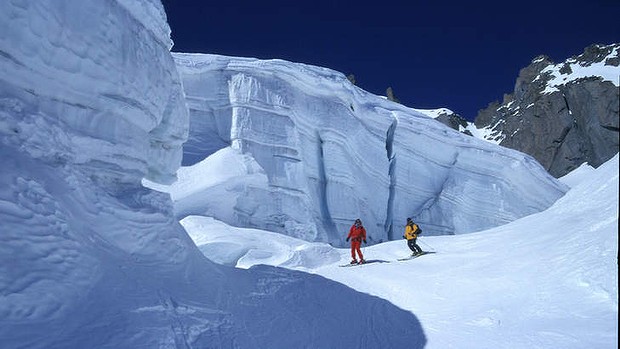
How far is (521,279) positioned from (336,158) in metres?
14.9

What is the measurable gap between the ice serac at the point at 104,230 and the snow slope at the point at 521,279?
737 millimetres

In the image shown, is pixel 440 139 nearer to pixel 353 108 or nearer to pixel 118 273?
pixel 353 108

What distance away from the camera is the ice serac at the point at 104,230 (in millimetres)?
4660

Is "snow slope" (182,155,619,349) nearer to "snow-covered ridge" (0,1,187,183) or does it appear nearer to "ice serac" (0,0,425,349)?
"ice serac" (0,0,425,349)

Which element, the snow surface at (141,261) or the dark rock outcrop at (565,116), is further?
the dark rock outcrop at (565,116)

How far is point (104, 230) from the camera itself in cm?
592

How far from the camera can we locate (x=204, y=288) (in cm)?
679

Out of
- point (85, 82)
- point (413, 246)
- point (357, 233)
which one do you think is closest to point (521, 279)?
point (413, 246)

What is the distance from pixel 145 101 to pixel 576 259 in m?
6.92

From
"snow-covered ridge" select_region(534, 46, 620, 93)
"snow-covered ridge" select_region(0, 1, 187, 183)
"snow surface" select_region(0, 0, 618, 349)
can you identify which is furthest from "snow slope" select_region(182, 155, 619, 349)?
"snow-covered ridge" select_region(534, 46, 620, 93)

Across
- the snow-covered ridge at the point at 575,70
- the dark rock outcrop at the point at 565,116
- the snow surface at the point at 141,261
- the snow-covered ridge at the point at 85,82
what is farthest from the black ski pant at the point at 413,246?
the snow-covered ridge at the point at 575,70

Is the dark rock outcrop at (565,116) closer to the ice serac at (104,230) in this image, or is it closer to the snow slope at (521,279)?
the snow slope at (521,279)

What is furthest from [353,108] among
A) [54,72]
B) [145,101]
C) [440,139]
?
[54,72]

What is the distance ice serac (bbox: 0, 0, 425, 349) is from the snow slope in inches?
29.0
